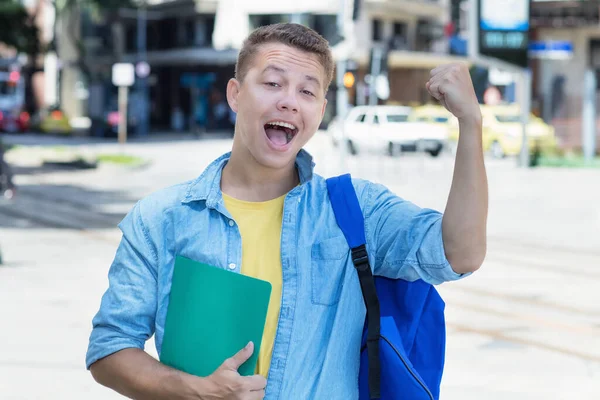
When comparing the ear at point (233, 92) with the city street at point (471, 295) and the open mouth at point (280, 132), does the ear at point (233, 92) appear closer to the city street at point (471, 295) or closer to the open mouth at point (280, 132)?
the open mouth at point (280, 132)

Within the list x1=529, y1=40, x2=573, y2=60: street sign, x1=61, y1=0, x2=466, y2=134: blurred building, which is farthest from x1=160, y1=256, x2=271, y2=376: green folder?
x1=61, y1=0, x2=466, y2=134: blurred building

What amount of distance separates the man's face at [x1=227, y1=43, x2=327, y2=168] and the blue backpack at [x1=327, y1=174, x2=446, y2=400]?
15cm

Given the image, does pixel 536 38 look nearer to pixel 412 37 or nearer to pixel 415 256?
pixel 412 37

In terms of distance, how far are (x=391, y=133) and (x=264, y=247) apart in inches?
1371

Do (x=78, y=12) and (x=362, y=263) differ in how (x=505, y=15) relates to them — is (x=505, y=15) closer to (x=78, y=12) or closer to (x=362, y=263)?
(x=362, y=263)

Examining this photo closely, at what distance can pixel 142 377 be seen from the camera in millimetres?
2449

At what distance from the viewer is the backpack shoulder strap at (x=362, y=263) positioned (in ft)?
8.13

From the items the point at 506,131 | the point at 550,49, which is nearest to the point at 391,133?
the point at 506,131

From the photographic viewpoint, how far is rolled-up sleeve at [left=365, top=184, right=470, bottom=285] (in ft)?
8.11

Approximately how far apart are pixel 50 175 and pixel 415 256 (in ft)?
81.1

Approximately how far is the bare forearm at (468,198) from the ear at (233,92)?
539 millimetres

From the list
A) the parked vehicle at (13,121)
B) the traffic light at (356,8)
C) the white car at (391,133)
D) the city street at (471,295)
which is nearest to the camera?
the city street at (471,295)

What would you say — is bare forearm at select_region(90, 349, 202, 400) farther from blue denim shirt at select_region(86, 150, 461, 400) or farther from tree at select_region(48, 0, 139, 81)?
tree at select_region(48, 0, 139, 81)

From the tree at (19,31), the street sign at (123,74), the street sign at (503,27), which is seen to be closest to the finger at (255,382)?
the street sign at (503,27)
